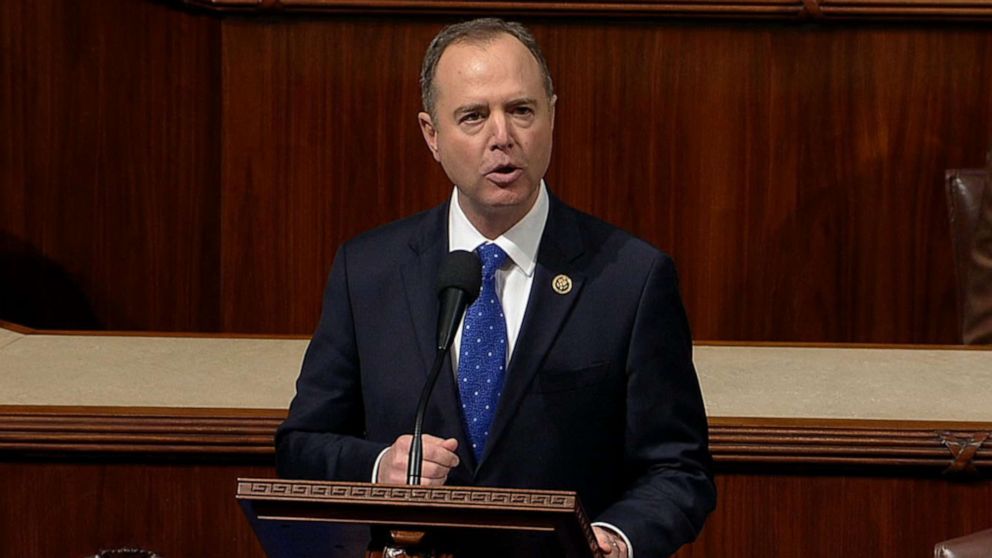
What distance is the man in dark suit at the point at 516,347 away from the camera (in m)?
1.78

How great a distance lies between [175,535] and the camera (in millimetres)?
2473

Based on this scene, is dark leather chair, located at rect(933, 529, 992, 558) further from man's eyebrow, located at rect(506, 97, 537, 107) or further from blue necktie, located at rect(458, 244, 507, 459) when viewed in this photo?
man's eyebrow, located at rect(506, 97, 537, 107)

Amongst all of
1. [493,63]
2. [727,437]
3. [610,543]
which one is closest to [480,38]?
[493,63]

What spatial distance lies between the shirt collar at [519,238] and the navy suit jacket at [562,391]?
0.4 inches

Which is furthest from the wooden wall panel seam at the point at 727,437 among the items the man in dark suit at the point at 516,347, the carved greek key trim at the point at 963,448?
the man in dark suit at the point at 516,347

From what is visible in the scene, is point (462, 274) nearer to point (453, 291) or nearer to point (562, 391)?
point (453, 291)

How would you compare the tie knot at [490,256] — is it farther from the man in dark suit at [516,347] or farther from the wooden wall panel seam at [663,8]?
the wooden wall panel seam at [663,8]

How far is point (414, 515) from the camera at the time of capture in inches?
59.6

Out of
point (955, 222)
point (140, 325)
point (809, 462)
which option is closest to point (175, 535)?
point (809, 462)

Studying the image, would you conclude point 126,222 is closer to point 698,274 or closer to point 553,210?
point 698,274

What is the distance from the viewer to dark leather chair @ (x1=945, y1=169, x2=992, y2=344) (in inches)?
121

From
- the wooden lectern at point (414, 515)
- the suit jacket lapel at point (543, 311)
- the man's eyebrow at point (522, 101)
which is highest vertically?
the man's eyebrow at point (522, 101)

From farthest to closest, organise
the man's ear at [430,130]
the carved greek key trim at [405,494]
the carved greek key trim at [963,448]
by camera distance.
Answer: the carved greek key trim at [963,448] → the man's ear at [430,130] → the carved greek key trim at [405,494]

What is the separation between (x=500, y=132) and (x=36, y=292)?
1890 mm
